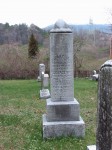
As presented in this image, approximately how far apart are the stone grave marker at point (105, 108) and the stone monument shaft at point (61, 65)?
193 inches

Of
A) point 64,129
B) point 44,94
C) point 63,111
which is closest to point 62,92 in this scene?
point 63,111

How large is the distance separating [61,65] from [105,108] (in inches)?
200

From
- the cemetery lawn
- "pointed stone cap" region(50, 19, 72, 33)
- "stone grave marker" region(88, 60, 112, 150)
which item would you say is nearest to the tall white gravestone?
"pointed stone cap" region(50, 19, 72, 33)

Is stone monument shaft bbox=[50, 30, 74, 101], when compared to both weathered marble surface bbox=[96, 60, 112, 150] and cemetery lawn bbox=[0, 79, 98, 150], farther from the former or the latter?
weathered marble surface bbox=[96, 60, 112, 150]

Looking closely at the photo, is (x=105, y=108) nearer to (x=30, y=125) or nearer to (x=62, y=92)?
(x=62, y=92)

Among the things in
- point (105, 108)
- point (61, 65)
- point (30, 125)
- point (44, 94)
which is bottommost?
point (30, 125)

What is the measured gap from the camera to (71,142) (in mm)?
8578

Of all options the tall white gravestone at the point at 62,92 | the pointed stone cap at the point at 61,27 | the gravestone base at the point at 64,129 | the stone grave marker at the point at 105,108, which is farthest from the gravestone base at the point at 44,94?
the stone grave marker at the point at 105,108

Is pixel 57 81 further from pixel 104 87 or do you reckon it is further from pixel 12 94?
pixel 12 94

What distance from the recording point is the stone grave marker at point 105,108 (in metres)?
4.05

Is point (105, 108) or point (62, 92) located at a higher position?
point (105, 108)

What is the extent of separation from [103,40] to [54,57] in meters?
51.4

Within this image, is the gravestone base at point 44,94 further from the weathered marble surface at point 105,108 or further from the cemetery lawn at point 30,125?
the weathered marble surface at point 105,108

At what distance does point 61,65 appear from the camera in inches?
361
